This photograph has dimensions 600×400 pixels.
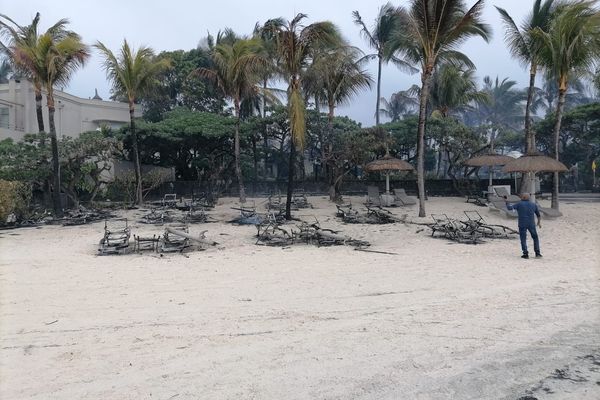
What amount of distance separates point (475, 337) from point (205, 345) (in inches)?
119

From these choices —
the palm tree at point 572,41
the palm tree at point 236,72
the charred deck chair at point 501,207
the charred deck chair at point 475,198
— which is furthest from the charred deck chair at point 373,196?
the palm tree at point 572,41

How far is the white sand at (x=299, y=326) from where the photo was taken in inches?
154

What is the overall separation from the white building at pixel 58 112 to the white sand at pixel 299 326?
1976cm

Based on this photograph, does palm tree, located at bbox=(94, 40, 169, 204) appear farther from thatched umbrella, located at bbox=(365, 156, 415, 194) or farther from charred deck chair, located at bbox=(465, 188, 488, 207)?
charred deck chair, located at bbox=(465, 188, 488, 207)

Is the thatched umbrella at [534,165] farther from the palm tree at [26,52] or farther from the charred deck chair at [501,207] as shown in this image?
the palm tree at [26,52]

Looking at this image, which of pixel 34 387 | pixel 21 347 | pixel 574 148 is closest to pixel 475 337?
pixel 34 387

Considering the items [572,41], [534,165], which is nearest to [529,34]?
[572,41]

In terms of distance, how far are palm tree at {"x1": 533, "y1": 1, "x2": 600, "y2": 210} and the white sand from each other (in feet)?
33.3

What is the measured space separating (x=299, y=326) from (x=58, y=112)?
89.8 feet

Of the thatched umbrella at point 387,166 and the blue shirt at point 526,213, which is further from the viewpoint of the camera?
the thatched umbrella at point 387,166

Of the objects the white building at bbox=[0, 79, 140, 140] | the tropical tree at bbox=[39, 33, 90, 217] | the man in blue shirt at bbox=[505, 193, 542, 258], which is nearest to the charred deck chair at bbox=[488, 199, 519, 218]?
the man in blue shirt at bbox=[505, 193, 542, 258]

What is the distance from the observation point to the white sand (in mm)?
3922

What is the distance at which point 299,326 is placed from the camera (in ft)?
17.8

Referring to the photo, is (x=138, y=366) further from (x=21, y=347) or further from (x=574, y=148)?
(x=574, y=148)
